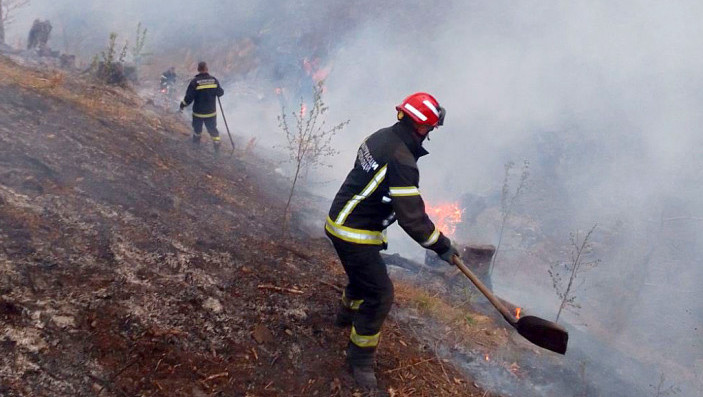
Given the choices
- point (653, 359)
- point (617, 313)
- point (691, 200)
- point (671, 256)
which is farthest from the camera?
point (691, 200)

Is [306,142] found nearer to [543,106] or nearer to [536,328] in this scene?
[536,328]

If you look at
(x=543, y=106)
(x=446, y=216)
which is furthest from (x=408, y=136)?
(x=543, y=106)

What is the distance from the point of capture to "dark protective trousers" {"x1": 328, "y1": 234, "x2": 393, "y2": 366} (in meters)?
3.26

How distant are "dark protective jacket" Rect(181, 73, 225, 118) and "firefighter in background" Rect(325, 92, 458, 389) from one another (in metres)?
5.90

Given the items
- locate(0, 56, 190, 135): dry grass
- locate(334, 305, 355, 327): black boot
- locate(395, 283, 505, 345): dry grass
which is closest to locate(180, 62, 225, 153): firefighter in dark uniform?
locate(0, 56, 190, 135): dry grass

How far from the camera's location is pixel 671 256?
12.0 meters

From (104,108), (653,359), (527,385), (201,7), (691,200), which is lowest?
(653,359)

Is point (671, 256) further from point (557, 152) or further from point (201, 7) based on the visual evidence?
point (201, 7)

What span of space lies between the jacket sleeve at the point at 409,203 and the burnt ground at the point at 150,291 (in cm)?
122

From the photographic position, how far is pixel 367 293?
330 centimetres

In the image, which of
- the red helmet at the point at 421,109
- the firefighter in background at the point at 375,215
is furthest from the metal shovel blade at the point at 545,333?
the red helmet at the point at 421,109

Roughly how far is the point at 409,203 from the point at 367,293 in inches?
29.9

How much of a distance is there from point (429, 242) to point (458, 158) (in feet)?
47.4

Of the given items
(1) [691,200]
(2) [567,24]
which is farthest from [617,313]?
(2) [567,24]
